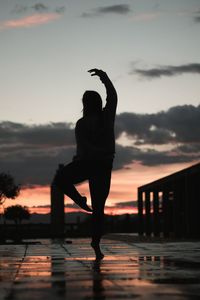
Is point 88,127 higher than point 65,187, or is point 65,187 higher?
point 88,127

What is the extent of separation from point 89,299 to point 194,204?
52.0ft

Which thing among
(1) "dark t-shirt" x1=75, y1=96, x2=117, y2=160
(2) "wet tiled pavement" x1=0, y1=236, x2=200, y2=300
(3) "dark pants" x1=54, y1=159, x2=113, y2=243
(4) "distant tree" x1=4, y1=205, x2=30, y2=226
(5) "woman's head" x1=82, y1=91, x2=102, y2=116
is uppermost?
(4) "distant tree" x1=4, y1=205, x2=30, y2=226

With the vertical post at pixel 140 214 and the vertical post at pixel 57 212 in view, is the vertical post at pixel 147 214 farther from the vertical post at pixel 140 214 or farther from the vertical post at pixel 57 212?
the vertical post at pixel 57 212

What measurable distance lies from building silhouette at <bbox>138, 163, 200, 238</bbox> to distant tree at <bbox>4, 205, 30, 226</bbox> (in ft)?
113

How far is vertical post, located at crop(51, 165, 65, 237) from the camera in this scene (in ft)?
102

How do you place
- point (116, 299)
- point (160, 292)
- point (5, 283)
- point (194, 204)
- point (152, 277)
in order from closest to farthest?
point (116, 299) → point (160, 292) → point (5, 283) → point (152, 277) → point (194, 204)

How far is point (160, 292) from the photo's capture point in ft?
10.4

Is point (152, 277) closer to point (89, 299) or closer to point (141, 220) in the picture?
point (89, 299)

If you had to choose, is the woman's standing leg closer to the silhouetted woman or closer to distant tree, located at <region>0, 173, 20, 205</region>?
the silhouetted woman

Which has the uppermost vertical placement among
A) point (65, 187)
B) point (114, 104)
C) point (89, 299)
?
point (114, 104)

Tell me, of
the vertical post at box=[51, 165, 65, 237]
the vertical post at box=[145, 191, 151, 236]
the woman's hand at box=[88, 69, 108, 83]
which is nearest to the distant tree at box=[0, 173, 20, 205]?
the vertical post at box=[51, 165, 65, 237]

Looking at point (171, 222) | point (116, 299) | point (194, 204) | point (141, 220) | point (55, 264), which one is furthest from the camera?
point (141, 220)

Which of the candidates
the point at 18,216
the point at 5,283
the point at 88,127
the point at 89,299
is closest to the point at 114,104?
the point at 88,127

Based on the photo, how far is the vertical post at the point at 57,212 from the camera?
102 feet
